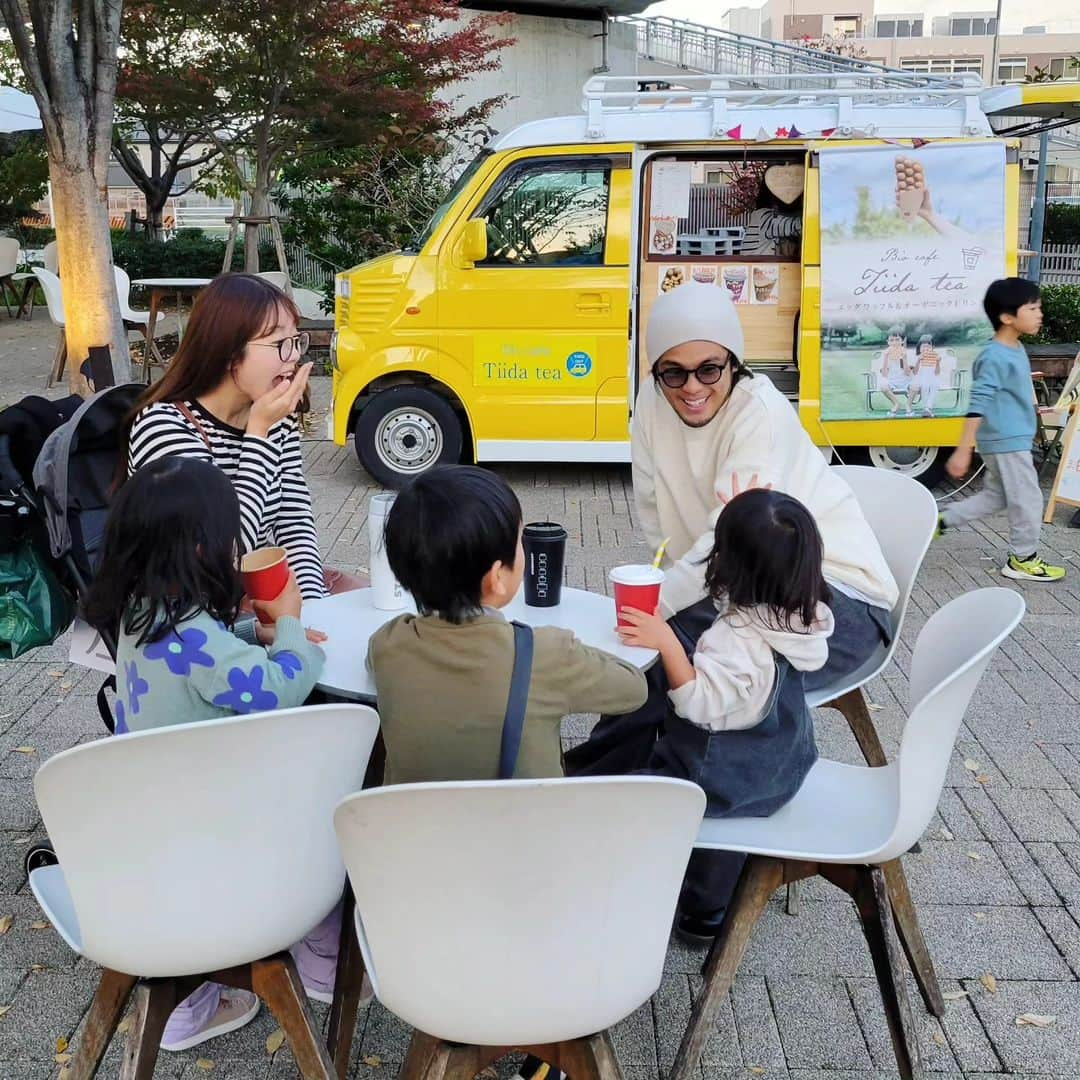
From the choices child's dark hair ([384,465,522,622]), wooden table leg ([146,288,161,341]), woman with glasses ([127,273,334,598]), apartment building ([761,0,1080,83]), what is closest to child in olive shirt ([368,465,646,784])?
child's dark hair ([384,465,522,622])

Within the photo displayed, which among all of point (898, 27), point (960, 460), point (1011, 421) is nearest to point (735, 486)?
point (960, 460)

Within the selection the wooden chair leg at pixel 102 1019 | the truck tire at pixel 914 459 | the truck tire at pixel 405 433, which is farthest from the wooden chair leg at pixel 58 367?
the wooden chair leg at pixel 102 1019

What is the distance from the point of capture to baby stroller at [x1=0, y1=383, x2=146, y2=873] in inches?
102

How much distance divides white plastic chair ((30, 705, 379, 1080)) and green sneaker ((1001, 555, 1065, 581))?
14.9ft

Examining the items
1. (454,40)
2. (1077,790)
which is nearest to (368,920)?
(1077,790)

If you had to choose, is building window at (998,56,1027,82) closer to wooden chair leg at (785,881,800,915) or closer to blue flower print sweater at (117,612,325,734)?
wooden chair leg at (785,881,800,915)

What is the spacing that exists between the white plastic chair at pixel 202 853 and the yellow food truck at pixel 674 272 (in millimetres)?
5124

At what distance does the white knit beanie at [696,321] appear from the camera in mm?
2865

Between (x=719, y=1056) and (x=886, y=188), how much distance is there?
5.26m

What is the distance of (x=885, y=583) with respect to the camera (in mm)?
2955

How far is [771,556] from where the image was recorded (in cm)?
214

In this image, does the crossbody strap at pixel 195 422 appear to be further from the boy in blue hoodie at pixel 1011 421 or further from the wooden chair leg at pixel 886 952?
the boy in blue hoodie at pixel 1011 421

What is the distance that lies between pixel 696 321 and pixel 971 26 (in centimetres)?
7698

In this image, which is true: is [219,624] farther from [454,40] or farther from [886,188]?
[454,40]
